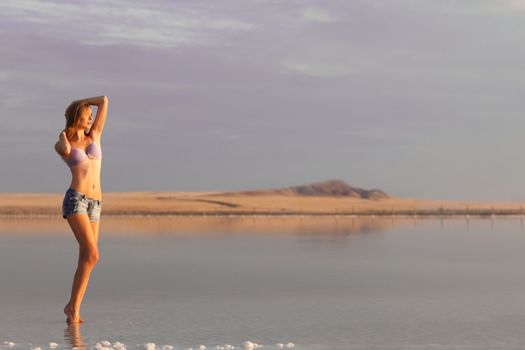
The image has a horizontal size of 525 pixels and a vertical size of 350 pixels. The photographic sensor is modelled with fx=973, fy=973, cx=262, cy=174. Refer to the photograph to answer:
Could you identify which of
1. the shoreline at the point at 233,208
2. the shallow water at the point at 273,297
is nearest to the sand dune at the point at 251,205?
the shoreline at the point at 233,208

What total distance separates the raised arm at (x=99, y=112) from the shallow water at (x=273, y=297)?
178 cm

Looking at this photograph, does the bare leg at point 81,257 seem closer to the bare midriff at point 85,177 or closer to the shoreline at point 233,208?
the bare midriff at point 85,177

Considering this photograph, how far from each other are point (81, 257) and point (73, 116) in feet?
4.30

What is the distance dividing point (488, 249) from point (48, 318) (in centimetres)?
1254

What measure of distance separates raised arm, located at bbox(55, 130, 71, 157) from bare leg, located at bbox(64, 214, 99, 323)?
584 millimetres

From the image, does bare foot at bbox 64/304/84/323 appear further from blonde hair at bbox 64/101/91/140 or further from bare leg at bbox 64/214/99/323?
blonde hair at bbox 64/101/91/140

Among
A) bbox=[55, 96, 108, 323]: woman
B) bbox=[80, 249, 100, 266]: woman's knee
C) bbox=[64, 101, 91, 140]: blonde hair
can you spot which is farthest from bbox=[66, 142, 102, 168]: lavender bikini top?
bbox=[80, 249, 100, 266]: woman's knee

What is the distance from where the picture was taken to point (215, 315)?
9242mm

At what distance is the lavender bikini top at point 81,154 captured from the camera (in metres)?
8.89

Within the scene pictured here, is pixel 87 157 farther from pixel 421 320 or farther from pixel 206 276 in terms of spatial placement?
pixel 206 276

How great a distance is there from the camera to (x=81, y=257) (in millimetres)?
9023

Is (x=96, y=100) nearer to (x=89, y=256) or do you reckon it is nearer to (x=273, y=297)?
(x=89, y=256)

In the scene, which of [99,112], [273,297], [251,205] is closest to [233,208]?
[251,205]

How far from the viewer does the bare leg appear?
884 centimetres
